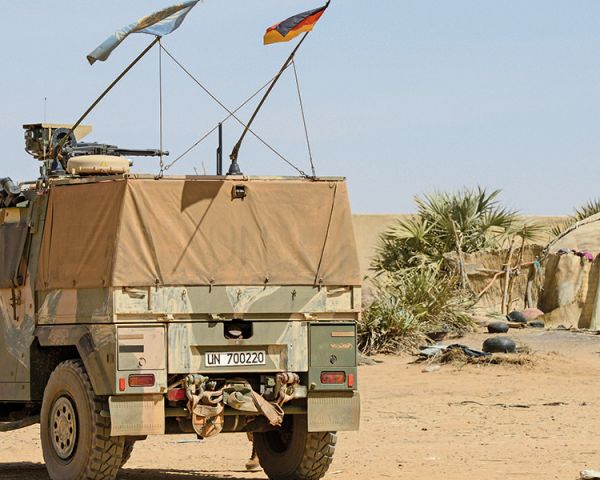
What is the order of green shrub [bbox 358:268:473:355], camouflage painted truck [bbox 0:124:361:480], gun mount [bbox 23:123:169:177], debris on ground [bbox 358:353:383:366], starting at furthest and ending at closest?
green shrub [bbox 358:268:473:355]
debris on ground [bbox 358:353:383:366]
gun mount [bbox 23:123:169:177]
camouflage painted truck [bbox 0:124:361:480]

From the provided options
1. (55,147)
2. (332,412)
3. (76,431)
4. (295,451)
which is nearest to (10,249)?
(55,147)

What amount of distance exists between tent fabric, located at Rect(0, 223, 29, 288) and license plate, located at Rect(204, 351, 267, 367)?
2.14 metres

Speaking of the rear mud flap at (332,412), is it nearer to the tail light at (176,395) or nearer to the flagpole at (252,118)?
the tail light at (176,395)

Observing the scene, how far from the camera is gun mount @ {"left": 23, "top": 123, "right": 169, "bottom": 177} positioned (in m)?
12.9

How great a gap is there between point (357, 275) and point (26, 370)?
300 cm

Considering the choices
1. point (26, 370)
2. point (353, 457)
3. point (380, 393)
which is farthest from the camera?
point (380, 393)

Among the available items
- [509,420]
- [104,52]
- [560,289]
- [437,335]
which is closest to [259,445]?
[104,52]

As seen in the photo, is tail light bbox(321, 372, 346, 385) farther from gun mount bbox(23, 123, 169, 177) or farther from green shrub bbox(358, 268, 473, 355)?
green shrub bbox(358, 268, 473, 355)

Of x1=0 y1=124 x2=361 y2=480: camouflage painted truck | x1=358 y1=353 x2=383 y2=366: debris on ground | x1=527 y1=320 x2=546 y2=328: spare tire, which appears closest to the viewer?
x1=0 y1=124 x2=361 y2=480: camouflage painted truck

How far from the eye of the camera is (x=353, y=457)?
14.2m

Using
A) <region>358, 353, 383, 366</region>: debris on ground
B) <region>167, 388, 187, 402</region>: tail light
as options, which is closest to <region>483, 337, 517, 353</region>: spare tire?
<region>358, 353, 383, 366</region>: debris on ground

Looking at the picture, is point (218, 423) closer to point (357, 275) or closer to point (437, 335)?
point (357, 275)

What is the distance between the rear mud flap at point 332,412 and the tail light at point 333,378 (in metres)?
0.10

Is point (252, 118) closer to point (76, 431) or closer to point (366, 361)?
point (76, 431)
